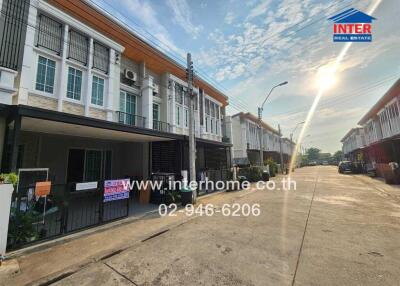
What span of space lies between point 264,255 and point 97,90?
11550 mm

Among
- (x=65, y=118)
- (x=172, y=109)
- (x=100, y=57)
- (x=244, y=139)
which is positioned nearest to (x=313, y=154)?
(x=244, y=139)

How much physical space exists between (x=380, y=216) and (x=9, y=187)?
1146 centimetres

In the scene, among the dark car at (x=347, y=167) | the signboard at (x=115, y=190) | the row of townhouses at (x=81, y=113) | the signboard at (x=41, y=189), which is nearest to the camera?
the signboard at (x=41, y=189)

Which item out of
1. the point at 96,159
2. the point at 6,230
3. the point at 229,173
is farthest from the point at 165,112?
the point at 6,230

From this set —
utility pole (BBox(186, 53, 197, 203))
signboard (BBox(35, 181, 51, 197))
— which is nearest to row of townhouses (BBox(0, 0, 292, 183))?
signboard (BBox(35, 181, 51, 197))

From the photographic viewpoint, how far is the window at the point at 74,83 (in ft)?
32.7

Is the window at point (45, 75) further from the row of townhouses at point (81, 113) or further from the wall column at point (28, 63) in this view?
the wall column at point (28, 63)

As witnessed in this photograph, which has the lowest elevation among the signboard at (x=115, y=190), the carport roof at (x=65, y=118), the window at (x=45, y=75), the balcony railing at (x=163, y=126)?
the signboard at (x=115, y=190)

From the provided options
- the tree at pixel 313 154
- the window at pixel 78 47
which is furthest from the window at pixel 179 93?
the tree at pixel 313 154

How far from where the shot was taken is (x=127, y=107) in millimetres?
13344

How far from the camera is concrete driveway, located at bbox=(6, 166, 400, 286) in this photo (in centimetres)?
352

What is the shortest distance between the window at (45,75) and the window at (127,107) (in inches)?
157

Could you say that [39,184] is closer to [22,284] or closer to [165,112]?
[22,284]

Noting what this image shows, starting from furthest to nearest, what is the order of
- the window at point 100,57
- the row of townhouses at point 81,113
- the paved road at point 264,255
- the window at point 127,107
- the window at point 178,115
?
1. the window at point 178,115
2. the window at point 127,107
3. the window at point 100,57
4. the row of townhouses at point 81,113
5. the paved road at point 264,255
